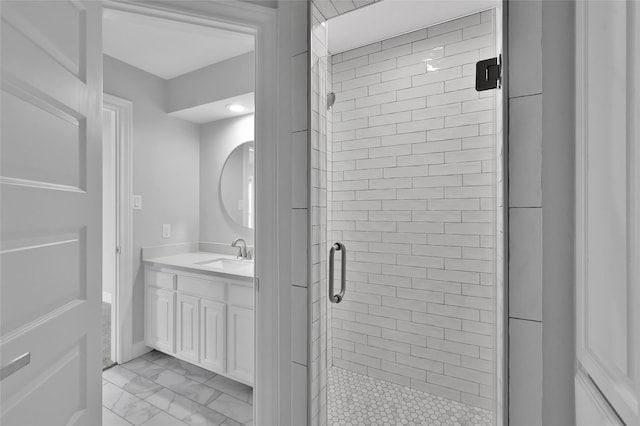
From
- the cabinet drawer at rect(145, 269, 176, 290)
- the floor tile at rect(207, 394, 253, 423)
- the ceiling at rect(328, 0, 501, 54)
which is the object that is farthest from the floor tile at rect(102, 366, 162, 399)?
the ceiling at rect(328, 0, 501, 54)

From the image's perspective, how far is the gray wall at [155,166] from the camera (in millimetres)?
2457

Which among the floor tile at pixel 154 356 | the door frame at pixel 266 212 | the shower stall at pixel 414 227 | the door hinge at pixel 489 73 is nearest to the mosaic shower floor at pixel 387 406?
the shower stall at pixel 414 227

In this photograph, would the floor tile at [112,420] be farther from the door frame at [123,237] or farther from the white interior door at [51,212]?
the white interior door at [51,212]

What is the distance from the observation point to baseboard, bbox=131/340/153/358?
2.45 metres

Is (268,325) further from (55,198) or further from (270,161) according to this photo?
(55,198)

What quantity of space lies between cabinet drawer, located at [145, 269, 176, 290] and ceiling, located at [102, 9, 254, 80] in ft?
5.64

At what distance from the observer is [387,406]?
171 cm

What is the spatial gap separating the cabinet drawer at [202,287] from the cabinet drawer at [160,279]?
10 centimetres

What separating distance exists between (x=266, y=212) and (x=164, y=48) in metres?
1.88

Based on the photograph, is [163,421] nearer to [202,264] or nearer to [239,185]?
[202,264]

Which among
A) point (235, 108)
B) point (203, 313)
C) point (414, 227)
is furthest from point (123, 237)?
point (414, 227)
